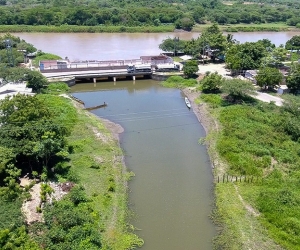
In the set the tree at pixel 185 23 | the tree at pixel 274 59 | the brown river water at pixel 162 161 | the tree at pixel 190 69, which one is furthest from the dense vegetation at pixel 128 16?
the brown river water at pixel 162 161

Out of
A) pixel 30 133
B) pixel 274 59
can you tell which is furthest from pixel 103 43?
pixel 30 133

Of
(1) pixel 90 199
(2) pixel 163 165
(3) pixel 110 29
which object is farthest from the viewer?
(3) pixel 110 29

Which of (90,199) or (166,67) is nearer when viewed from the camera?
(90,199)

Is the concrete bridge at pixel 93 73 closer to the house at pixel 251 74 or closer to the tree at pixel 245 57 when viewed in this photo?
the tree at pixel 245 57

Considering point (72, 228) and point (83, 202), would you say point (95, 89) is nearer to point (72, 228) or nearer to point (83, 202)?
point (83, 202)

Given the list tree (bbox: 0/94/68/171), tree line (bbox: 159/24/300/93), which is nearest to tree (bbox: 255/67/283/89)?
tree line (bbox: 159/24/300/93)

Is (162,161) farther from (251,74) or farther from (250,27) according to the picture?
(250,27)
